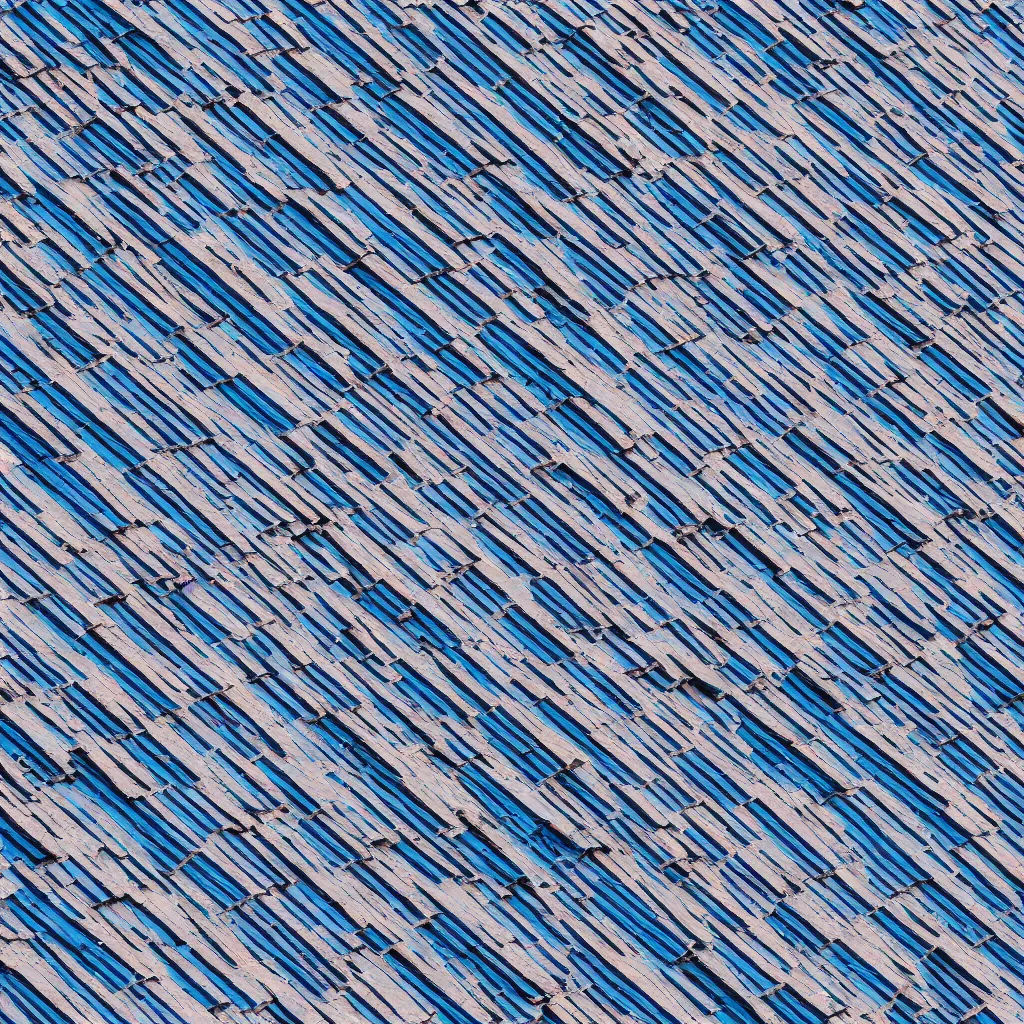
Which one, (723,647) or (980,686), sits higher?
(980,686)

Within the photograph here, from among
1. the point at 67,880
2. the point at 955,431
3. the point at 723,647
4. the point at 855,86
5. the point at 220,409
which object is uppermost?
the point at 855,86

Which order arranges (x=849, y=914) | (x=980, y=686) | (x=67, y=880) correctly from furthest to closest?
(x=980, y=686) < (x=849, y=914) < (x=67, y=880)

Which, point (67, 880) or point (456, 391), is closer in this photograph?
point (67, 880)

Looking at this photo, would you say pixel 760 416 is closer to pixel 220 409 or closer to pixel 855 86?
pixel 855 86

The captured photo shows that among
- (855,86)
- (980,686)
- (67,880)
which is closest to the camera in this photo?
(67,880)

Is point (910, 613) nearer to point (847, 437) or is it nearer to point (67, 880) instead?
point (847, 437)

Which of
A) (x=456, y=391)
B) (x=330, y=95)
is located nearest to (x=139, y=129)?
(x=330, y=95)

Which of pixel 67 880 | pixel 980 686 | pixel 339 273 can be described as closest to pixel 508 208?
pixel 339 273
